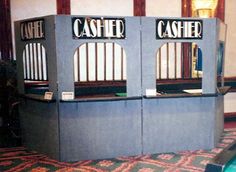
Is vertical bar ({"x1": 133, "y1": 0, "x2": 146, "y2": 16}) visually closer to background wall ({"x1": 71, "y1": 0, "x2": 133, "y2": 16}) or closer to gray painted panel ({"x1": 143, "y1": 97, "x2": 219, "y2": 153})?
background wall ({"x1": 71, "y1": 0, "x2": 133, "y2": 16})

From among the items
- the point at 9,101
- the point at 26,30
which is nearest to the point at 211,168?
the point at 26,30

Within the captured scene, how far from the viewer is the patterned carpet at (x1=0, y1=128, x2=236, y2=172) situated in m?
4.13

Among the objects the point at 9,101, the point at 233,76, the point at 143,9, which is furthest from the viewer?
the point at 233,76

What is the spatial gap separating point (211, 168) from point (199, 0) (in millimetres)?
4594

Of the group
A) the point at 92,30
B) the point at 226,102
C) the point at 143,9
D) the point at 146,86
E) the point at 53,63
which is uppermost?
the point at 143,9

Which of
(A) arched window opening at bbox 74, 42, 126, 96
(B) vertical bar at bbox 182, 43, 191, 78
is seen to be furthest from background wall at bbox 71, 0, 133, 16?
(B) vertical bar at bbox 182, 43, 191, 78

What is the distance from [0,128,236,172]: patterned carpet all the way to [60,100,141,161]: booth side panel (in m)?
0.13

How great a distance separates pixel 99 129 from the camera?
175 inches

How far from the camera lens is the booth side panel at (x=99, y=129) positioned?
4.36 metres

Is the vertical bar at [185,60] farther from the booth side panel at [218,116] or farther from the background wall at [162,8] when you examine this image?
the booth side panel at [218,116]

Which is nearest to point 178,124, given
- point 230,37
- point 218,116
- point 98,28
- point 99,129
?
point 218,116

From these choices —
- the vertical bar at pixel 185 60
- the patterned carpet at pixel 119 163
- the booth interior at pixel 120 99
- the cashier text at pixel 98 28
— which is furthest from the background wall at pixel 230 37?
the cashier text at pixel 98 28

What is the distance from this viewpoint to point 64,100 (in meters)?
4.24

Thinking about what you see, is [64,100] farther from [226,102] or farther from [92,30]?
[226,102]
